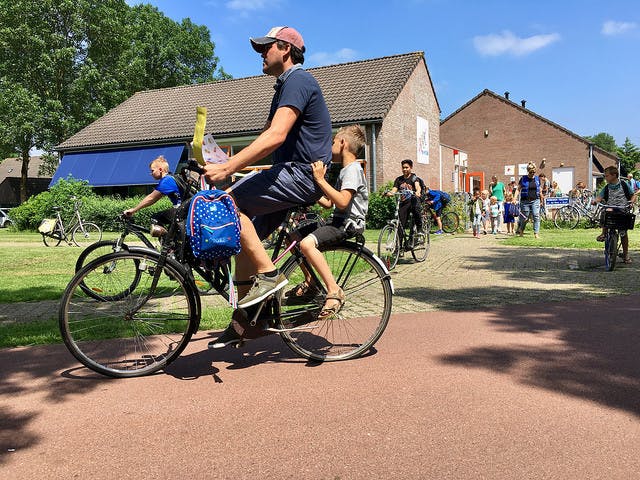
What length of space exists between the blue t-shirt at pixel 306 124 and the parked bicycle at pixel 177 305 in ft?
1.98

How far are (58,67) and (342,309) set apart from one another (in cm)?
4121

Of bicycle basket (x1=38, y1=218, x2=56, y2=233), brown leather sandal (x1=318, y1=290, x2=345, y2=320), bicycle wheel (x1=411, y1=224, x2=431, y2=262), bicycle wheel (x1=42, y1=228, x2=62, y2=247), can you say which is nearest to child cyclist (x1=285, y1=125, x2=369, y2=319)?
brown leather sandal (x1=318, y1=290, x2=345, y2=320)

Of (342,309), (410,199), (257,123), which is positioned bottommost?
(342,309)

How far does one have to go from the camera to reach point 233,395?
3.12 m

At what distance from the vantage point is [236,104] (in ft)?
90.9

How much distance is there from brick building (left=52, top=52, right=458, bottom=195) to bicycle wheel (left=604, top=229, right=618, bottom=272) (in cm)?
1430

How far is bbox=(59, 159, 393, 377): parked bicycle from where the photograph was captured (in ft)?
11.2

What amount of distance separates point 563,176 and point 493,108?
23.7ft

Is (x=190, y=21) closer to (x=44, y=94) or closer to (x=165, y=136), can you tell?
(x=44, y=94)

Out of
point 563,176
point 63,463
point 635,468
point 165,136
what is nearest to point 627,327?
point 635,468

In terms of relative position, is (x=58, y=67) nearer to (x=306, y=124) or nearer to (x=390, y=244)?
(x=390, y=244)

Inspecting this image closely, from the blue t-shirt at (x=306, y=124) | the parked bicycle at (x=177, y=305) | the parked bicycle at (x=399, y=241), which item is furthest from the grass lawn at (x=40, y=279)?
the parked bicycle at (x=399, y=241)

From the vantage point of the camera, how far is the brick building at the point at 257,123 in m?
23.0

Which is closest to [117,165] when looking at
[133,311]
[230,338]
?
[133,311]
